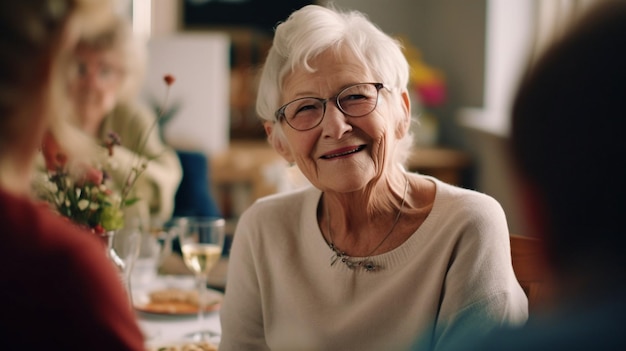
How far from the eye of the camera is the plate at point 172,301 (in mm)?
1807

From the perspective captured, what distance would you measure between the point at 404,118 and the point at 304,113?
0.73 ft

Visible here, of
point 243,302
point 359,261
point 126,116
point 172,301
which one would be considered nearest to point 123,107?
point 126,116

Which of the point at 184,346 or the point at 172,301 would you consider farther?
the point at 172,301

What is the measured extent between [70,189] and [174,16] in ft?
14.3

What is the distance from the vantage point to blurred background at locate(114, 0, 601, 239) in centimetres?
A: 436

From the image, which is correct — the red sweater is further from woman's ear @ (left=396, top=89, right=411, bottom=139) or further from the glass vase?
woman's ear @ (left=396, top=89, right=411, bottom=139)

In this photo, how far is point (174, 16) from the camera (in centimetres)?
567

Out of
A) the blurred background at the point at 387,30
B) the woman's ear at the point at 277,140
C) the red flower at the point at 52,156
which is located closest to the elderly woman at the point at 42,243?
the red flower at the point at 52,156

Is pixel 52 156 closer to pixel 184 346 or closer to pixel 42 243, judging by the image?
pixel 184 346

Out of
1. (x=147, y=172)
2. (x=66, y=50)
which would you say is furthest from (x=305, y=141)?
(x=147, y=172)

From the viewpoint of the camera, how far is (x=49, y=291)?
0.75 metres

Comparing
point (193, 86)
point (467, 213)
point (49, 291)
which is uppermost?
point (49, 291)

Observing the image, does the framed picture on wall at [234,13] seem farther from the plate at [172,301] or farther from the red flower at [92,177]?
the red flower at [92,177]

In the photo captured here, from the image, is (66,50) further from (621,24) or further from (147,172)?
(147,172)
